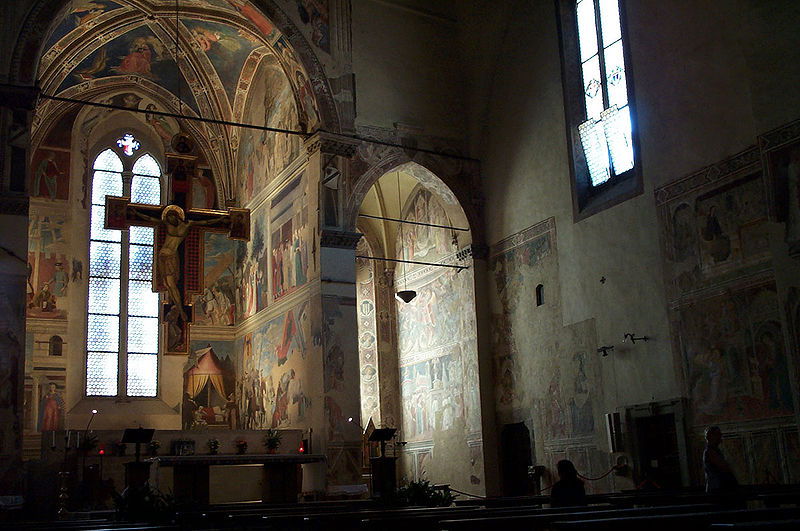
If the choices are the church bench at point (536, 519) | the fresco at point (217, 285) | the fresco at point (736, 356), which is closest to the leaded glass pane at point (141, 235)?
the fresco at point (217, 285)

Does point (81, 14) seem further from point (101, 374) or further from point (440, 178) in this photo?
point (440, 178)

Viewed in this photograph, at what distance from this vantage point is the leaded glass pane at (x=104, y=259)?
23.9 metres

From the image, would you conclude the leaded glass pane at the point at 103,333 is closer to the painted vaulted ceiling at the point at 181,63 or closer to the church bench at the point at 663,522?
the painted vaulted ceiling at the point at 181,63

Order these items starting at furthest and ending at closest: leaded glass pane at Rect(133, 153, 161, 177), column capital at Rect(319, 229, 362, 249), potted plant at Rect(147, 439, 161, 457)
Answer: leaded glass pane at Rect(133, 153, 161, 177) < column capital at Rect(319, 229, 362, 249) < potted plant at Rect(147, 439, 161, 457)

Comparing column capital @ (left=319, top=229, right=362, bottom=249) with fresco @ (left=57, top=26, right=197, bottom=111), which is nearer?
column capital @ (left=319, top=229, right=362, bottom=249)

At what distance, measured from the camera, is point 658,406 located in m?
14.8

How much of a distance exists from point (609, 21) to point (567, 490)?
36.9 ft

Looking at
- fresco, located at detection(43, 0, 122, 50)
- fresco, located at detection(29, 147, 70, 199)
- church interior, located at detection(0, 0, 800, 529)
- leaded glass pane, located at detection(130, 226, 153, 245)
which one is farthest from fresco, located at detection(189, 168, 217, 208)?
fresco, located at detection(43, 0, 122, 50)

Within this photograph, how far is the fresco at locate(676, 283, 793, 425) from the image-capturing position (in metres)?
12.8

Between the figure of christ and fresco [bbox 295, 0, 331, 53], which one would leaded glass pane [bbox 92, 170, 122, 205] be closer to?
the figure of christ

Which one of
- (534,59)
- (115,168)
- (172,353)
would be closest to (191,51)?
(115,168)

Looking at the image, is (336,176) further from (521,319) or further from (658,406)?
(658,406)

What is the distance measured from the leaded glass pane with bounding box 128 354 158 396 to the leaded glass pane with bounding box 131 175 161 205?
15.1ft

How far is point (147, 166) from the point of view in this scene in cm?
2531
